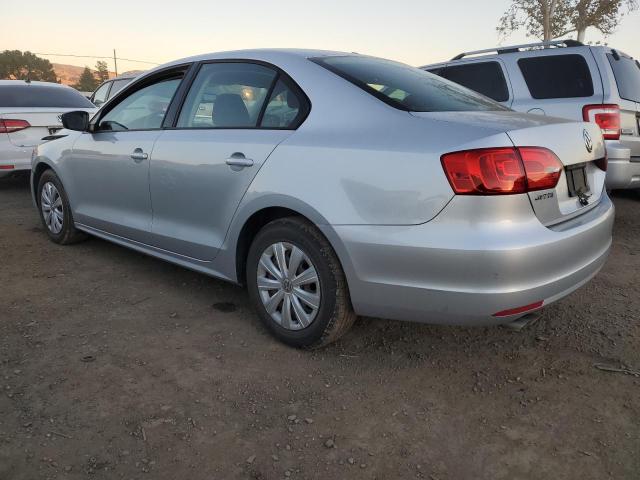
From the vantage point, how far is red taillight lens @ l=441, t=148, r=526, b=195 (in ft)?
6.98

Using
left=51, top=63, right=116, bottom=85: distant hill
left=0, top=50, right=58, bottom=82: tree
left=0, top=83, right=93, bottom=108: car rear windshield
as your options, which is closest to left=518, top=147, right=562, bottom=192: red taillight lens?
left=0, top=83, right=93, bottom=108: car rear windshield

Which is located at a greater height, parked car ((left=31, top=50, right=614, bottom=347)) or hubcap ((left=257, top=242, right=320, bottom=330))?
parked car ((left=31, top=50, right=614, bottom=347))

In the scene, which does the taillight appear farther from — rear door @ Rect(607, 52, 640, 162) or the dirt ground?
the dirt ground

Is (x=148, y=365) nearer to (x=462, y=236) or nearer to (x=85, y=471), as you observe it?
(x=85, y=471)

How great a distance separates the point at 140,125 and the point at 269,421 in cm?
246

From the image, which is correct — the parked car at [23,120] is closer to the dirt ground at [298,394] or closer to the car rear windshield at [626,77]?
the dirt ground at [298,394]

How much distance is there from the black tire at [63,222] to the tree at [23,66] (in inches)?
2185

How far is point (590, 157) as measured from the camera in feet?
8.62

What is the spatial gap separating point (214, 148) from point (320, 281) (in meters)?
1.05

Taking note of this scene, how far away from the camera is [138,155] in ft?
11.7

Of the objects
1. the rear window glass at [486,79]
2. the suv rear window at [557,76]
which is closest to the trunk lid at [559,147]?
the suv rear window at [557,76]

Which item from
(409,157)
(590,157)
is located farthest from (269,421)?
(590,157)

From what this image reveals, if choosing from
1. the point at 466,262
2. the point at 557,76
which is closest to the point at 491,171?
the point at 466,262

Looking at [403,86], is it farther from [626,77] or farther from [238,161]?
[626,77]
